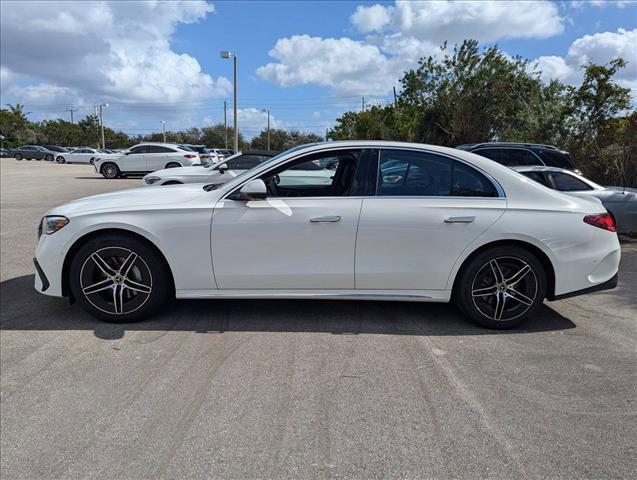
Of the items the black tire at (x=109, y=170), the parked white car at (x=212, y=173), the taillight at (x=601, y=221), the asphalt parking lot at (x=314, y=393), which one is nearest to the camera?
the asphalt parking lot at (x=314, y=393)

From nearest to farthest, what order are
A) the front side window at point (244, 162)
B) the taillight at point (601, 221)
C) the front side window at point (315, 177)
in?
the taillight at point (601, 221), the front side window at point (315, 177), the front side window at point (244, 162)

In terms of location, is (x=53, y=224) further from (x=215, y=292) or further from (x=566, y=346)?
(x=566, y=346)

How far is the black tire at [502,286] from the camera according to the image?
4.08 metres

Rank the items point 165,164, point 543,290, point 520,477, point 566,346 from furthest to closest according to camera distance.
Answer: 1. point 165,164
2. point 543,290
3. point 566,346
4. point 520,477

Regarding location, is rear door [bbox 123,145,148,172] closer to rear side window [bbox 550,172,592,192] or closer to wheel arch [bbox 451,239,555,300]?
rear side window [bbox 550,172,592,192]

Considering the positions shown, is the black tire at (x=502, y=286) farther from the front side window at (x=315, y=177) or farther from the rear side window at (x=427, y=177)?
the front side window at (x=315, y=177)

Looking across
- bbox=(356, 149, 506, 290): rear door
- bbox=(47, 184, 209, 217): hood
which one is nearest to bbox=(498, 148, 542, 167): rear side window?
bbox=(356, 149, 506, 290): rear door

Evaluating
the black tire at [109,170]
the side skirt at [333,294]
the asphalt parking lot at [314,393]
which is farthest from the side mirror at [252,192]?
the black tire at [109,170]

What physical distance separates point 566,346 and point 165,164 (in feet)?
68.0

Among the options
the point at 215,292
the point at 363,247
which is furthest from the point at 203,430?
the point at 363,247

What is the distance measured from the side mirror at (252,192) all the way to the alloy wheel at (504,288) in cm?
197

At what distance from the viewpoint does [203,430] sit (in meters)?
2.71

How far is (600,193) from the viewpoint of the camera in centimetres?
773

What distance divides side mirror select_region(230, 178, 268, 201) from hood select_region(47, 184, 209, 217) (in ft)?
1.16
